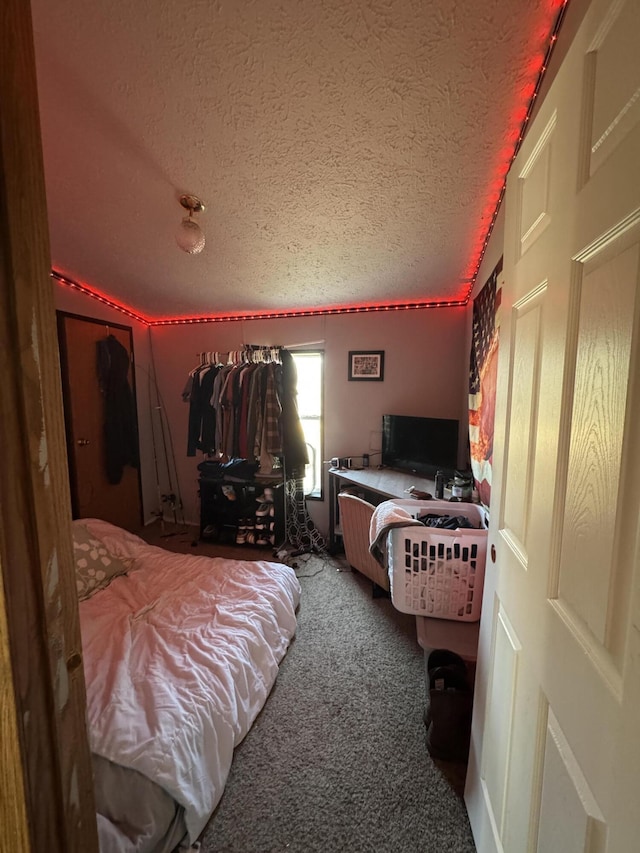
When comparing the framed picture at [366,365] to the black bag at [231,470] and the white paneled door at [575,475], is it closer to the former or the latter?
the black bag at [231,470]

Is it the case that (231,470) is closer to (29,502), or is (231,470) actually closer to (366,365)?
(366,365)

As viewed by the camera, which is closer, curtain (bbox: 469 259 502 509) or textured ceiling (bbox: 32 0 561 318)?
textured ceiling (bbox: 32 0 561 318)

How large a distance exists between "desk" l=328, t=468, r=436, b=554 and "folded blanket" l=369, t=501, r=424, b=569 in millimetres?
528

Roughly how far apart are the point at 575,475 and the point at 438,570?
1.03 meters

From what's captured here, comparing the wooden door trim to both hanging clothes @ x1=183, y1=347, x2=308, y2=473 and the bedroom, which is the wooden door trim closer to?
hanging clothes @ x1=183, y1=347, x2=308, y2=473

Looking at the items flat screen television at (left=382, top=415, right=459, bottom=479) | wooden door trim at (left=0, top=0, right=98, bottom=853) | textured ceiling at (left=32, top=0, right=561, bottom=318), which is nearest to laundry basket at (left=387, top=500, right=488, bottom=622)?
flat screen television at (left=382, top=415, right=459, bottom=479)

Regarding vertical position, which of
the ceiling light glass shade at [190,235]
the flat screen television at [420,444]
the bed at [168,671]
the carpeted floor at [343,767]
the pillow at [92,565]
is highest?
the ceiling light glass shade at [190,235]

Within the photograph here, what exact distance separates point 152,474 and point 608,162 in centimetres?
419

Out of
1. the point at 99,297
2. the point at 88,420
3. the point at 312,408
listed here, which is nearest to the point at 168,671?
the point at 312,408

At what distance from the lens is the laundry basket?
1.46m

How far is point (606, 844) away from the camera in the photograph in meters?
0.49

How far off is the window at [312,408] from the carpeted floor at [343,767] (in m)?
1.58

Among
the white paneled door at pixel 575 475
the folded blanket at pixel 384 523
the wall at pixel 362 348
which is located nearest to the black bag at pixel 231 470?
the wall at pixel 362 348

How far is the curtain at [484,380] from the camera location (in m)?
1.73
